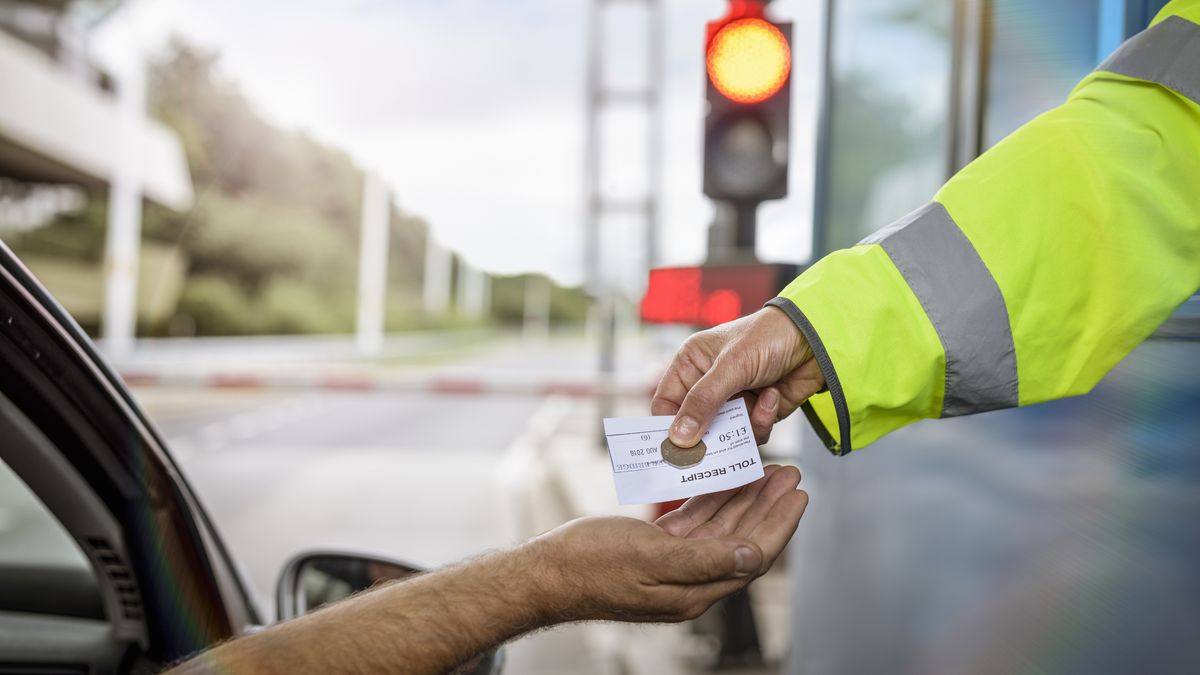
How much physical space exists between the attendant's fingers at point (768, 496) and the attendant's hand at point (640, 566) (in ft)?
0.05

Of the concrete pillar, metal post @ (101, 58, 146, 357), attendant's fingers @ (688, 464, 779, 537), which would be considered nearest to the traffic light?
attendant's fingers @ (688, 464, 779, 537)

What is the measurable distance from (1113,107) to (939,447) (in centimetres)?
93

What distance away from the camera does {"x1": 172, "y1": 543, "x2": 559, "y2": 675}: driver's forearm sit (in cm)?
110

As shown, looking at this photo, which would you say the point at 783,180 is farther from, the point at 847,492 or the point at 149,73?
the point at 149,73

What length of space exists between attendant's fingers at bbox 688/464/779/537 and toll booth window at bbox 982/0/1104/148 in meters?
A: 1.00

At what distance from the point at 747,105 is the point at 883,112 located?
64 cm

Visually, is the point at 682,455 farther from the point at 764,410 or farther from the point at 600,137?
the point at 600,137

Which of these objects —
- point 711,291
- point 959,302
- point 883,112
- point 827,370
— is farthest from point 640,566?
point 711,291

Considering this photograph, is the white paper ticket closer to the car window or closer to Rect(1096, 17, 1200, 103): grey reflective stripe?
Rect(1096, 17, 1200, 103): grey reflective stripe

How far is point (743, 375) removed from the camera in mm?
1295

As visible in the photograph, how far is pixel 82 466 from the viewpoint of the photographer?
1.37 meters

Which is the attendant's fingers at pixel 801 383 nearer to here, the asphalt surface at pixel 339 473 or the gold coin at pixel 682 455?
the gold coin at pixel 682 455

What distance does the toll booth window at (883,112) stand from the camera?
229 centimetres

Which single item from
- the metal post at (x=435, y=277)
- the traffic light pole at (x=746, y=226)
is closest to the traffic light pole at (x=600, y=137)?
the traffic light pole at (x=746, y=226)
